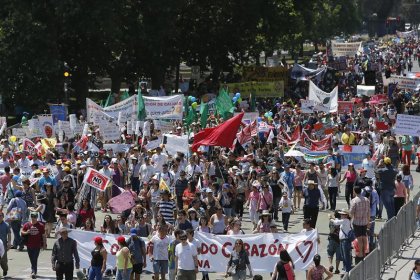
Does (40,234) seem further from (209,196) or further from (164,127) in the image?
(164,127)

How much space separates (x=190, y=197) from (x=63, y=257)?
A: 548 centimetres

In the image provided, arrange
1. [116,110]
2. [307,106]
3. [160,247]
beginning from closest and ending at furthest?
[160,247] → [116,110] → [307,106]

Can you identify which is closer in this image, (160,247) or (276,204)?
(160,247)

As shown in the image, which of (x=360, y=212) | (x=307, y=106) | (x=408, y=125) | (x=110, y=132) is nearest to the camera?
(x=360, y=212)

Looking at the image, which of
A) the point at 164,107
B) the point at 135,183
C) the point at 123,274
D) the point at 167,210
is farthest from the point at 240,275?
the point at 164,107

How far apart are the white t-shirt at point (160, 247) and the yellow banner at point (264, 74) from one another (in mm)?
36440

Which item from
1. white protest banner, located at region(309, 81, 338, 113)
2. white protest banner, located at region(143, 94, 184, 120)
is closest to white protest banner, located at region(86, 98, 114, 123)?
white protest banner, located at region(143, 94, 184, 120)

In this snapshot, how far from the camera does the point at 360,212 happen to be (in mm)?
24562

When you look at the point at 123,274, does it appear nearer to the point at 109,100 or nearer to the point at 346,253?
the point at 346,253

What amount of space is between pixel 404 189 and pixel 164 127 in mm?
11840

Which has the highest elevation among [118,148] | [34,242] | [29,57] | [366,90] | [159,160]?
[29,57]

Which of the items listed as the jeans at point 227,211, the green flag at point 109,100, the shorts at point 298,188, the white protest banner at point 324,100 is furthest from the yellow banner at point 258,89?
the jeans at point 227,211

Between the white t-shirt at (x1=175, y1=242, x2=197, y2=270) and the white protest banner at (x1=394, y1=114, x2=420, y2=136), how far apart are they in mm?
14363

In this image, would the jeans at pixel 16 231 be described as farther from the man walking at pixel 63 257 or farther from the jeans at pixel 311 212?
the jeans at pixel 311 212
